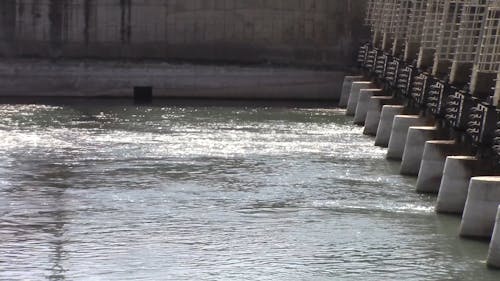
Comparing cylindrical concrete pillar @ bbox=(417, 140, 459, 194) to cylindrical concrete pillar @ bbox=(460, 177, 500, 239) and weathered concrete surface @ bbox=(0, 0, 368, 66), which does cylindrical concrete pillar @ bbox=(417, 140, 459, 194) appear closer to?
cylindrical concrete pillar @ bbox=(460, 177, 500, 239)

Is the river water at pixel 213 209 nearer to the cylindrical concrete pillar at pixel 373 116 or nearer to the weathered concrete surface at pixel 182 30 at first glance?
the cylindrical concrete pillar at pixel 373 116

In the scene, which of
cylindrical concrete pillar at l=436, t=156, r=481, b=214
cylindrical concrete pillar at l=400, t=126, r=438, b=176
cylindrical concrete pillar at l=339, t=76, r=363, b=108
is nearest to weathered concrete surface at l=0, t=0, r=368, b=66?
cylindrical concrete pillar at l=339, t=76, r=363, b=108

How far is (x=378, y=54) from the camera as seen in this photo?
139 ft

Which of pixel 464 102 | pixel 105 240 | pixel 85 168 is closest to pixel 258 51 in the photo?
pixel 85 168

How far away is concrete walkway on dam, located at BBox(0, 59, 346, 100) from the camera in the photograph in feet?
154

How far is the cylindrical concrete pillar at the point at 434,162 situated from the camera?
77.4 ft

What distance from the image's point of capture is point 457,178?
68.4 ft

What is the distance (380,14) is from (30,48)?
14880 millimetres

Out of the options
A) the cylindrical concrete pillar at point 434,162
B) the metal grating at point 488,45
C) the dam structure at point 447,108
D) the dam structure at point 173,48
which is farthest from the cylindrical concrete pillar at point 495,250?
the dam structure at point 173,48

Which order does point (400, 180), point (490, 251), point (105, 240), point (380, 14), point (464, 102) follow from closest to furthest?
point (490, 251), point (105, 240), point (464, 102), point (400, 180), point (380, 14)

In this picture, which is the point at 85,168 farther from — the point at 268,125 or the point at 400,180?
the point at 268,125

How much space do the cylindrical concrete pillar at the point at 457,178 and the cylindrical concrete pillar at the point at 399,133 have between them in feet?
26.8

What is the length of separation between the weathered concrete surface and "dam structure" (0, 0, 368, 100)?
4cm

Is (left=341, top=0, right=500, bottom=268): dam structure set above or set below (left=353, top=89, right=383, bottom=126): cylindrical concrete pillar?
above
